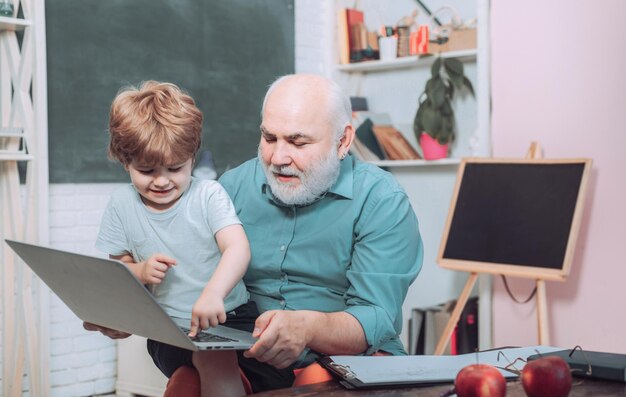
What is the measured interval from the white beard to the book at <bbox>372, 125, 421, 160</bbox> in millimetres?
2564

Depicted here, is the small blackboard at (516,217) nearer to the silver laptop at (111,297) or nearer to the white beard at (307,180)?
the white beard at (307,180)

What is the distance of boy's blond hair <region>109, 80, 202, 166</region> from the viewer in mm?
1775

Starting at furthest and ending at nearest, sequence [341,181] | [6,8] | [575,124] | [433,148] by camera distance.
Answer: [433,148], [575,124], [6,8], [341,181]

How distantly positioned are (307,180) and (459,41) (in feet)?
8.42

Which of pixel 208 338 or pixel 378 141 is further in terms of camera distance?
pixel 378 141

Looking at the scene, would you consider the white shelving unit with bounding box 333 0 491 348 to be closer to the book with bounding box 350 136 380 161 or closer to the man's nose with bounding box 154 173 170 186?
the book with bounding box 350 136 380 161

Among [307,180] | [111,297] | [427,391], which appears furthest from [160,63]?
[427,391]

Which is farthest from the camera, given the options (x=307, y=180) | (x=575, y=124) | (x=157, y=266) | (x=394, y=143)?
(x=394, y=143)

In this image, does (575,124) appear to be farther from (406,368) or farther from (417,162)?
(406,368)

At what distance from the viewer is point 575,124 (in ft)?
11.7

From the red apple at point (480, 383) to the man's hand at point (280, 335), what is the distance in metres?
0.49

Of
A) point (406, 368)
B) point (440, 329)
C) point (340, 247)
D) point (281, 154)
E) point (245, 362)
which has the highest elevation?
point (281, 154)

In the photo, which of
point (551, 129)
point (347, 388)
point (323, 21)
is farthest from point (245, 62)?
point (347, 388)

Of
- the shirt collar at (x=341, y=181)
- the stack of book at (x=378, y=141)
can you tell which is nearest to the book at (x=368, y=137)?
the stack of book at (x=378, y=141)
